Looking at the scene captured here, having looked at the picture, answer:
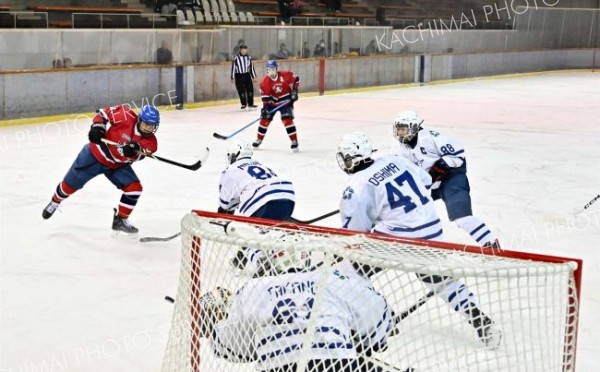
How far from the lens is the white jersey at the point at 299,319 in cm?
250

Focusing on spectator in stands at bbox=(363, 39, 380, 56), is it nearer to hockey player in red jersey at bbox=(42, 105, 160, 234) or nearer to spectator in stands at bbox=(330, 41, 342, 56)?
spectator in stands at bbox=(330, 41, 342, 56)

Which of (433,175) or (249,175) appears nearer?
(249,175)

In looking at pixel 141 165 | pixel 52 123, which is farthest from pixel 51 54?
pixel 141 165

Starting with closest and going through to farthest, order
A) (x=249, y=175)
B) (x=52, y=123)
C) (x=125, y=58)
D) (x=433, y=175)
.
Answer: (x=249, y=175) < (x=433, y=175) < (x=52, y=123) < (x=125, y=58)

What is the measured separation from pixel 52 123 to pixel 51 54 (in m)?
1.02

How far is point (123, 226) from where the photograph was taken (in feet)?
19.9

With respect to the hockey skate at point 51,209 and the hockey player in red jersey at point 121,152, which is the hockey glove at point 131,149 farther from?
the hockey skate at point 51,209

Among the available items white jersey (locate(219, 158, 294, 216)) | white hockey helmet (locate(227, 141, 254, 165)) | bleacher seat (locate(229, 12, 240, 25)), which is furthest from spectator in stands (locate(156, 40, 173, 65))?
white jersey (locate(219, 158, 294, 216))

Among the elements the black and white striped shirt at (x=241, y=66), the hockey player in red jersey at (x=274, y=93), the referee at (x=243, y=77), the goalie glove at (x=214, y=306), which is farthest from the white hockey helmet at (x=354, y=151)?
the black and white striped shirt at (x=241, y=66)

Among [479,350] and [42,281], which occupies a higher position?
[479,350]

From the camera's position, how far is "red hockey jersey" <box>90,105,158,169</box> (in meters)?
5.94

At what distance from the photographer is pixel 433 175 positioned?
529cm

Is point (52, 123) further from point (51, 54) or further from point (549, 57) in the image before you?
point (549, 57)

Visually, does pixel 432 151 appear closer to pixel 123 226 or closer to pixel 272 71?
pixel 123 226
